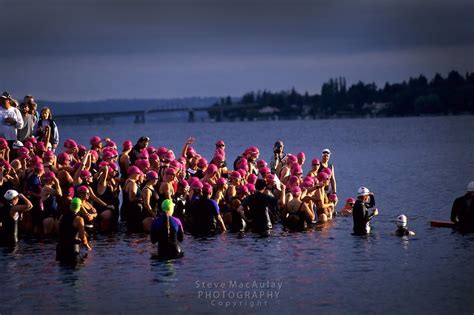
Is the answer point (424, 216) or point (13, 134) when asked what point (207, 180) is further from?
point (424, 216)

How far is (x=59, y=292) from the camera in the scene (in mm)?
25688

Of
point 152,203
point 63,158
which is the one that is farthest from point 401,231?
point 63,158

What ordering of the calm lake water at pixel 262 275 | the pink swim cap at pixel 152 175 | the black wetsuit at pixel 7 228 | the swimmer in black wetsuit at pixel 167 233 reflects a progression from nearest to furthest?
the calm lake water at pixel 262 275, the swimmer in black wetsuit at pixel 167 233, the black wetsuit at pixel 7 228, the pink swim cap at pixel 152 175

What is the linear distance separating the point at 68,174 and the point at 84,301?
810 centimetres

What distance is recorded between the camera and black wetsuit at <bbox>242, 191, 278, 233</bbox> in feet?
107

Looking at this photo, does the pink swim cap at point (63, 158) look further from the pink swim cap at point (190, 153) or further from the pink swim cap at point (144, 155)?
the pink swim cap at point (190, 153)

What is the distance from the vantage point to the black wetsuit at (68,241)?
27344 millimetres

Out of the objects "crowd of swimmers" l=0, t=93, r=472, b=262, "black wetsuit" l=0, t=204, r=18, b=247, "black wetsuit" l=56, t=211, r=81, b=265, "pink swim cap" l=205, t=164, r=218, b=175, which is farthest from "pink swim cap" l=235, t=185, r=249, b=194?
"black wetsuit" l=0, t=204, r=18, b=247

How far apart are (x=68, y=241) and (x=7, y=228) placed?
4.33 m

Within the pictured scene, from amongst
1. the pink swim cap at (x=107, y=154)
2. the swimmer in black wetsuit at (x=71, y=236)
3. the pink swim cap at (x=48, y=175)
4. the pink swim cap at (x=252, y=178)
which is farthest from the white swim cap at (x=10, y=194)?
the pink swim cap at (x=252, y=178)

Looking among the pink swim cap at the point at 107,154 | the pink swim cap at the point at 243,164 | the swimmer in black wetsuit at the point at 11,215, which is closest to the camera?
the swimmer in black wetsuit at the point at 11,215

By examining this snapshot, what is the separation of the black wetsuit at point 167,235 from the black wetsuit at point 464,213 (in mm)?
8512

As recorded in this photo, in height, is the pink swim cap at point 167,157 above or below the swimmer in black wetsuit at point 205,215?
above

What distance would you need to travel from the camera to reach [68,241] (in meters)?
28.0
